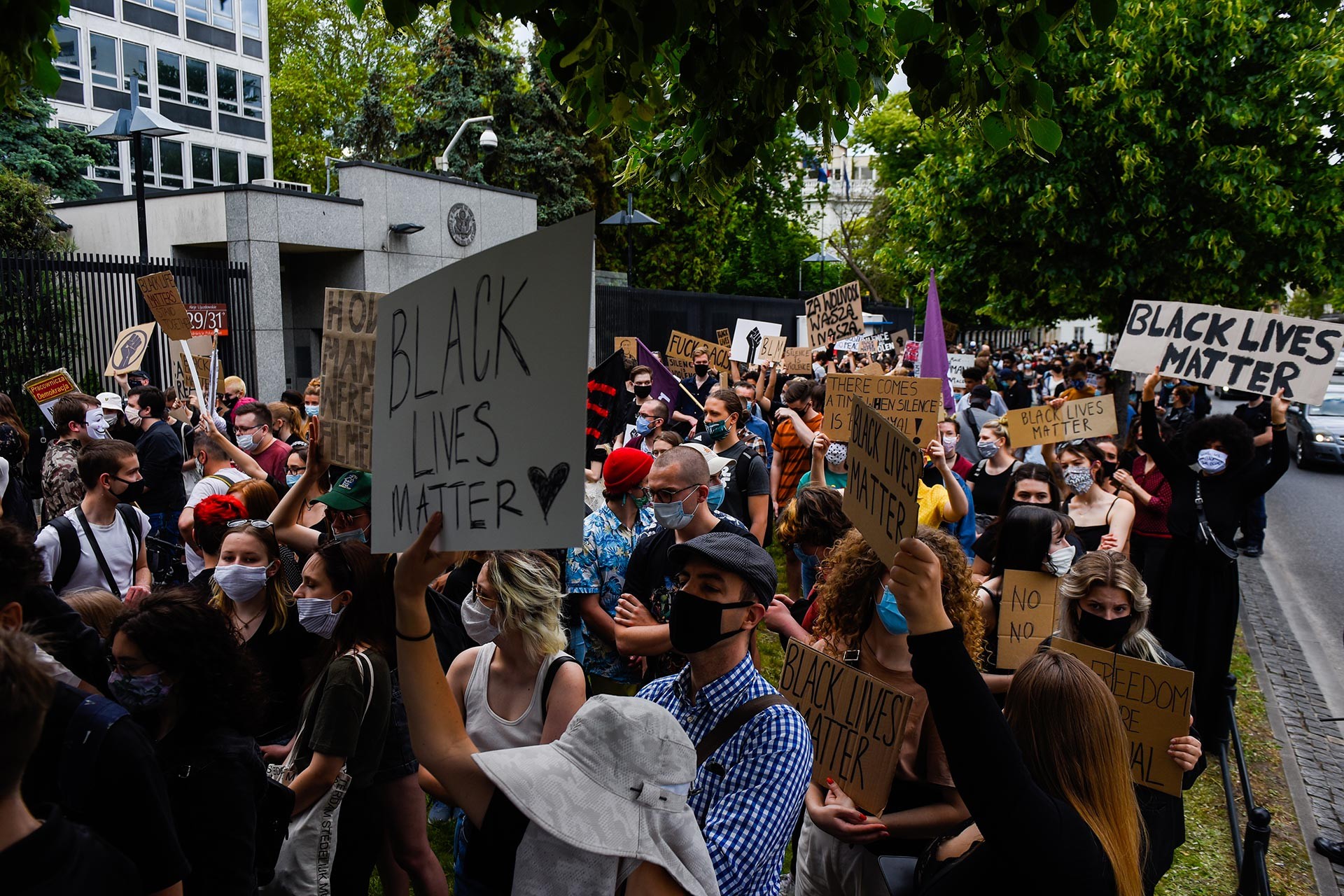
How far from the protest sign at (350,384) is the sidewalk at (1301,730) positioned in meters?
4.86

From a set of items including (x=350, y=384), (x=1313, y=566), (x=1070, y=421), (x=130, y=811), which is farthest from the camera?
(x=1313, y=566)

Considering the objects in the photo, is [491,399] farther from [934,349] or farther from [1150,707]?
[934,349]

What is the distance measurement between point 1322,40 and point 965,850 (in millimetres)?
17514

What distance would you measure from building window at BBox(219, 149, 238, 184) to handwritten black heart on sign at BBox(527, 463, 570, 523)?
42.9m

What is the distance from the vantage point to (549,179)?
1309 inches

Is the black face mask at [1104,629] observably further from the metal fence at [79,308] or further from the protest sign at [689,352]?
the metal fence at [79,308]

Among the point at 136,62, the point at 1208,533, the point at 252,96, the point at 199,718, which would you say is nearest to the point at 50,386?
the point at 199,718

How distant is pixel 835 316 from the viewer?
1234 centimetres

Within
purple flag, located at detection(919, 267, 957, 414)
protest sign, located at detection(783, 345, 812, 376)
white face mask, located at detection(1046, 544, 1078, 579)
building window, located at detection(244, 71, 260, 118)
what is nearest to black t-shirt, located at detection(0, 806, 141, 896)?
white face mask, located at detection(1046, 544, 1078, 579)

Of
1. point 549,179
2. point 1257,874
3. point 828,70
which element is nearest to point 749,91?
point 828,70

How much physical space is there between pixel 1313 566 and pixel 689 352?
27.0ft

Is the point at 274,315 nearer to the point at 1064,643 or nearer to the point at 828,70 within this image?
the point at 828,70

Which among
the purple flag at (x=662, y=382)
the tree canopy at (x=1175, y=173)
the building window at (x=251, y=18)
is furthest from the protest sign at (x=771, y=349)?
the building window at (x=251, y=18)

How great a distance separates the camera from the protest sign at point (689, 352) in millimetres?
12492
